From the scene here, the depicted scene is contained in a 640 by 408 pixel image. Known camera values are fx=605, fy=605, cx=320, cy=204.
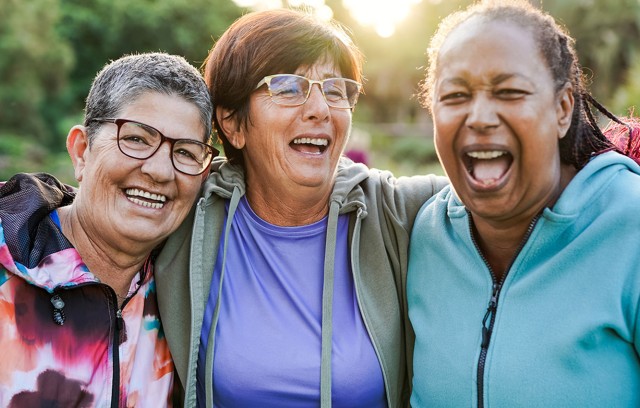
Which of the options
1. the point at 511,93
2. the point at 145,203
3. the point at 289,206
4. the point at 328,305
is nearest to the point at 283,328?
the point at 328,305

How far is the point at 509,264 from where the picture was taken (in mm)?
2279

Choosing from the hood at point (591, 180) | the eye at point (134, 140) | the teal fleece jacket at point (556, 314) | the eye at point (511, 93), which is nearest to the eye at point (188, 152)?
the eye at point (134, 140)

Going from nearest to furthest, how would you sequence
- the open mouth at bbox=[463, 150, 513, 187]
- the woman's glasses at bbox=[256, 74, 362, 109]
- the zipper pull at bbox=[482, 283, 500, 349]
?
the open mouth at bbox=[463, 150, 513, 187]
the zipper pull at bbox=[482, 283, 500, 349]
the woman's glasses at bbox=[256, 74, 362, 109]

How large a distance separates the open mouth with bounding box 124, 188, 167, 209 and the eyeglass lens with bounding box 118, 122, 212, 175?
148mm

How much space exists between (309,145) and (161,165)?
2.45ft

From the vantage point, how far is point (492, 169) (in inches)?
84.0

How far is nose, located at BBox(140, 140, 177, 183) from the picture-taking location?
8.32 feet

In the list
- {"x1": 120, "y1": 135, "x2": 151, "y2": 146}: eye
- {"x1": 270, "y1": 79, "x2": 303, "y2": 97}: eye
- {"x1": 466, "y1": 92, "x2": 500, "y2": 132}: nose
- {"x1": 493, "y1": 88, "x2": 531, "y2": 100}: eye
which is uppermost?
{"x1": 270, "y1": 79, "x2": 303, "y2": 97}: eye

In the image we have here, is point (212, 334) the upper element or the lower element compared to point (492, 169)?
lower

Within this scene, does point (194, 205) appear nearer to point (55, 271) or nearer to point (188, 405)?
point (55, 271)

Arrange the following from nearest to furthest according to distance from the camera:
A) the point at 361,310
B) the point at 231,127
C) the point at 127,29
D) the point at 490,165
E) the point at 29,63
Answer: the point at 490,165 → the point at 361,310 → the point at 231,127 → the point at 29,63 → the point at 127,29

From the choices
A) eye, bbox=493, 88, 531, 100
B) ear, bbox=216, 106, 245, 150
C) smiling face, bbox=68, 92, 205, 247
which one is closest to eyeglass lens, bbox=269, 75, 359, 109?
ear, bbox=216, 106, 245, 150

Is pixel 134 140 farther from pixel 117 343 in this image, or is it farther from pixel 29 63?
pixel 29 63

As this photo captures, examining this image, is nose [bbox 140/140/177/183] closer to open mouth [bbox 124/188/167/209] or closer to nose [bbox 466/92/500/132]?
open mouth [bbox 124/188/167/209]
